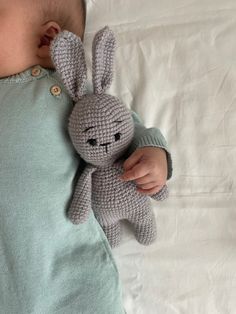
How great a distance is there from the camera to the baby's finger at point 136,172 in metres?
0.71

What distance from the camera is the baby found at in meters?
0.75

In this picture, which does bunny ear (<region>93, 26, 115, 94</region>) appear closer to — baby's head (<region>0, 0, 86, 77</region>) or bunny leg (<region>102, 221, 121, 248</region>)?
baby's head (<region>0, 0, 86, 77</region>)

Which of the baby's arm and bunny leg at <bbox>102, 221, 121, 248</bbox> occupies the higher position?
the baby's arm

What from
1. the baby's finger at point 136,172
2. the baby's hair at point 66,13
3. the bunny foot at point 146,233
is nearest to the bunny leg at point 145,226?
the bunny foot at point 146,233

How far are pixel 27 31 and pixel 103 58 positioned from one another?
17 cm

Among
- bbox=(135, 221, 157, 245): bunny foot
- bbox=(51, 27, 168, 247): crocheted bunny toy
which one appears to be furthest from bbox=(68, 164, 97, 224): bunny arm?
bbox=(135, 221, 157, 245): bunny foot

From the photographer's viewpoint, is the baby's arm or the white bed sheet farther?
the white bed sheet

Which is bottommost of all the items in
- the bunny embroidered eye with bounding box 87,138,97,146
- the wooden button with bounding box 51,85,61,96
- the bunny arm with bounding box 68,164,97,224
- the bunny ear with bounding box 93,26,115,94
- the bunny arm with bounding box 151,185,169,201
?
the bunny arm with bounding box 151,185,169,201

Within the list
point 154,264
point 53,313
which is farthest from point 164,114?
point 53,313

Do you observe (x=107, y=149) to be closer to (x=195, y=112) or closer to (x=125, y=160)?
(x=125, y=160)

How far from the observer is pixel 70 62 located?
2.48 ft

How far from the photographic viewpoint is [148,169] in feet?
2.35

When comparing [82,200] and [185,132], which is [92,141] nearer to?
[82,200]

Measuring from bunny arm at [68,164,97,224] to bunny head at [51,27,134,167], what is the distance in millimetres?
26
